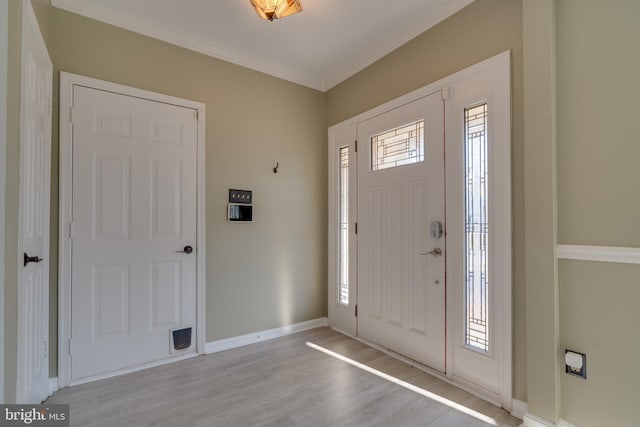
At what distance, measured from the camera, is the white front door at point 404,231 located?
2400 millimetres

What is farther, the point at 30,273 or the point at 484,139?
the point at 484,139

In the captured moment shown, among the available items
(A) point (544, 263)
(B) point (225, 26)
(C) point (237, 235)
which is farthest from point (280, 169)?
(A) point (544, 263)

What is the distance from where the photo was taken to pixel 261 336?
3.15m

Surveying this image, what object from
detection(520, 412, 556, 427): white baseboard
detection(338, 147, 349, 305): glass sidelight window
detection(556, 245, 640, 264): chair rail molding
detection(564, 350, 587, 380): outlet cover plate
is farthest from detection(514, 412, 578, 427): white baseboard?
detection(338, 147, 349, 305): glass sidelight window

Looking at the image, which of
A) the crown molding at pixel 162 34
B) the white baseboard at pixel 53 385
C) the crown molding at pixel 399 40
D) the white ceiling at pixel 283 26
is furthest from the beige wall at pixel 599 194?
the white baseboard at pixel 53 385

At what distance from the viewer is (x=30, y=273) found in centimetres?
180

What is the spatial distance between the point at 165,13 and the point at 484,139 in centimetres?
268

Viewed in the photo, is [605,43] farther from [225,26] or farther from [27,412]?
[27,412]

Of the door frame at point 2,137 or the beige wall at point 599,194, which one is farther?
the beige wall at point 599,194

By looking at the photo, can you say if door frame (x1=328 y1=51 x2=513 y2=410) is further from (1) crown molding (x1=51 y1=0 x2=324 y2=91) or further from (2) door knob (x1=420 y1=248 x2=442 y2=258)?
(1) crown molding (x1=51 y1=0 x2=324 y2=91)

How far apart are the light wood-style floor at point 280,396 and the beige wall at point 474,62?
532 mm

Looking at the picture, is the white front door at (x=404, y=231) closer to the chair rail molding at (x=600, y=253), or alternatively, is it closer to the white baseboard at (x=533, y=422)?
the white baseboard at (x=533, y=422)

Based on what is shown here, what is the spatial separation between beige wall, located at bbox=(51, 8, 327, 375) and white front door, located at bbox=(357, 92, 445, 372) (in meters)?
0.69

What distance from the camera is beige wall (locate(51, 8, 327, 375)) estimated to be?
2.47 m
